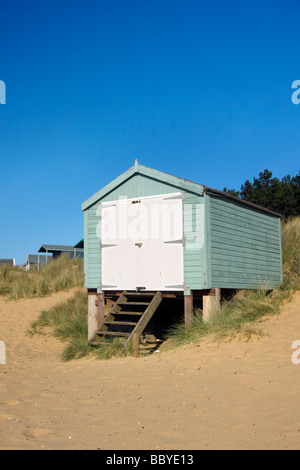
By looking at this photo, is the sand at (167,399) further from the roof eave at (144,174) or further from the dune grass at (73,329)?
the roof eave at (144,174)

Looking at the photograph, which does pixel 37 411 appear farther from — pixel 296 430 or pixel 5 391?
pixel 296 430

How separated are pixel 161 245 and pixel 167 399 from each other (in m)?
5.53

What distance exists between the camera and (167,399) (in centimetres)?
648

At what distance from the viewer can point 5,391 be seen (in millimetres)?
7570

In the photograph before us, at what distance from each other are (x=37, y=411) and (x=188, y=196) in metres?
6.64

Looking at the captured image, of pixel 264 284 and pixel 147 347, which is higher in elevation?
pixel 264 284

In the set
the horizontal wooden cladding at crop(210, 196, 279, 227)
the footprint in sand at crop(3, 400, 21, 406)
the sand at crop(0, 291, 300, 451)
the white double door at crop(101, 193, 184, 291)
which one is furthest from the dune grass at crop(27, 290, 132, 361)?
the horizontal wooden cladding at crop(210, 196, 279, 227)

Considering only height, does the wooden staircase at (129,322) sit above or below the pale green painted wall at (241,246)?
below

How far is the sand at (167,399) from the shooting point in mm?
4691

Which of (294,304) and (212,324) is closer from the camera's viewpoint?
(212,324)

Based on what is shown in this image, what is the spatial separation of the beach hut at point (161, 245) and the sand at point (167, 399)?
1880 millimetres

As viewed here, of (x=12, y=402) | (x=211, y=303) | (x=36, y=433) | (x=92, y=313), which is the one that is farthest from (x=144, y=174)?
(x=36, y=433)

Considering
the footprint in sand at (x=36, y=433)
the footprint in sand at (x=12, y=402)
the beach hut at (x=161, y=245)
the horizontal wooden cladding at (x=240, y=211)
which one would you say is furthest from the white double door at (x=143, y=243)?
the footprint in sand at (x=36, y=433)
